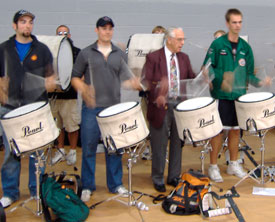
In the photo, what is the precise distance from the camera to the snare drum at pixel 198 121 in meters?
3.39

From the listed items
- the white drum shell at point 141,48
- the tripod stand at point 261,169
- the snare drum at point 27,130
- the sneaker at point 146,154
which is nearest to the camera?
the snare drum at point 27,130

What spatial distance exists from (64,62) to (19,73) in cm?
81

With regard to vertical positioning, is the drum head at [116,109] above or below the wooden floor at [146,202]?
above

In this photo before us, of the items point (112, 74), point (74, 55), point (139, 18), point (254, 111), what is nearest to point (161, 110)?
point (112, 74)

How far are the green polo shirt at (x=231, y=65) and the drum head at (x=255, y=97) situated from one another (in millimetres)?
193

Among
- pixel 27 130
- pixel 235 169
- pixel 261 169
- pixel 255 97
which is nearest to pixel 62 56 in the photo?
pixel 27 130

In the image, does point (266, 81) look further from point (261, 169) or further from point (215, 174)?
point (215, 174)

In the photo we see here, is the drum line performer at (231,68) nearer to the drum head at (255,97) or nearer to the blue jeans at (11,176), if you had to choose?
the drum head at (255,97)

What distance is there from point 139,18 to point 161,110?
8.99 ft

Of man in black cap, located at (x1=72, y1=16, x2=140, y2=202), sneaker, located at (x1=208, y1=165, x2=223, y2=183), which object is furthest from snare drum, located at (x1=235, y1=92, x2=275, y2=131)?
man in black cap, located at (x1=72, y1=16, x2=140, y2=202)

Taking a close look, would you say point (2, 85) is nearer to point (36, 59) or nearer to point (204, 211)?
point (36, 59)

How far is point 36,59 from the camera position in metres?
3.50

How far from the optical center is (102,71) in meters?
3.59

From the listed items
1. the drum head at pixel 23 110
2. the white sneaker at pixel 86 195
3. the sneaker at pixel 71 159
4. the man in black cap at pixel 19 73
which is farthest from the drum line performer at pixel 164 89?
the sneaker at pixel 71 159
